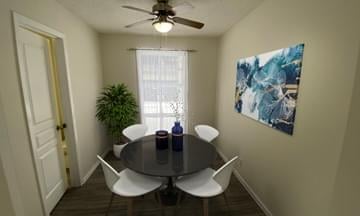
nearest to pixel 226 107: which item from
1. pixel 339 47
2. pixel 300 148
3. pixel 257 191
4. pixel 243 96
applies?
pixel 243 96

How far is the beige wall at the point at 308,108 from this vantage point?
1.15m

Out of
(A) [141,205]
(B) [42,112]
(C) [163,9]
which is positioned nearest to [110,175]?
(A) [141,205]

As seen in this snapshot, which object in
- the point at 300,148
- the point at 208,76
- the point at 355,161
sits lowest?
the point at 300,148

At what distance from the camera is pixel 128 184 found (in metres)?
1.71

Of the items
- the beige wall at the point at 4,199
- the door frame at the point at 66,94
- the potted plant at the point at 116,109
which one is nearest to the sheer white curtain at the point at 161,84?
the potted plant at the point at 116,109

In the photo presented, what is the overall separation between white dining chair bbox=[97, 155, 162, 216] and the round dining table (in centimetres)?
17

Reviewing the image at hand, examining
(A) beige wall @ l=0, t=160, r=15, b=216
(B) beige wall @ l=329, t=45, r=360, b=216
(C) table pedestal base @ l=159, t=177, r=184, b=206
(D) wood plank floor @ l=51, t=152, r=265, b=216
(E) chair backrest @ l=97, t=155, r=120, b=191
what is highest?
(B) beige wall @ l=329, t=45, r=360, b=216

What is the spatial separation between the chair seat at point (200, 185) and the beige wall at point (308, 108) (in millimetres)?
722

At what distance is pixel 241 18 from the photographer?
2496 mm

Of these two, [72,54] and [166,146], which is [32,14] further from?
[166,146]

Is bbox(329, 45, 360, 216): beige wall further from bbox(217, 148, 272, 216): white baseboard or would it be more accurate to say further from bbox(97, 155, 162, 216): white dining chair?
bbox(217, 148, 272, 216): white baseboard

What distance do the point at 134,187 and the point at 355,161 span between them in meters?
1.66

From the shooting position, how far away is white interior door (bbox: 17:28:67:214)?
159 cm

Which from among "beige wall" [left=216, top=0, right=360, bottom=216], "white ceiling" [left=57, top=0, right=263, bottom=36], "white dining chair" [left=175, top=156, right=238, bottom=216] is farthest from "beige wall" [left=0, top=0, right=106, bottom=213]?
"beige wall" [left=216, top=0, right=360, bottom=216]
